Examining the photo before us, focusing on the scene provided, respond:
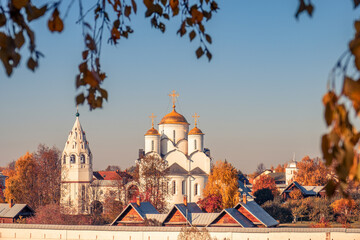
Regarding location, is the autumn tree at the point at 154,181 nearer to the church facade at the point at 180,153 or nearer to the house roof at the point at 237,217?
the church facade at the point at 180,153

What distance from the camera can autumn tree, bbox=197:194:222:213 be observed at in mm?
45688

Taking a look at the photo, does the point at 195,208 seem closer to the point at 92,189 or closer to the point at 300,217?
the point at 300,217

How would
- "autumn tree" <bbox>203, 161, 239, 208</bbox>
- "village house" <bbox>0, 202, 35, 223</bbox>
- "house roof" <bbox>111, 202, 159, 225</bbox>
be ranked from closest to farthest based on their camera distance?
1. "house roof" <bbox>111, 202, 159, 225</bbox>
2. "village house" <bbox>0, 202, 35, 223</bbox>
3. "autumn tree" <bbox>203, 161, 239, 208</bbox>

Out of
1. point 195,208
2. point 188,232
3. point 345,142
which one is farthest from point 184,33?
point 195,208

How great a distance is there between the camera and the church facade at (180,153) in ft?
176

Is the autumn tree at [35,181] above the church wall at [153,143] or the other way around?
the other way around

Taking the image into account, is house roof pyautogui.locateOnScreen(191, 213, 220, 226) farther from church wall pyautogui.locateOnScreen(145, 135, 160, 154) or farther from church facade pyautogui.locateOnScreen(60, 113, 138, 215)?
church wall pyautogui.locateOnScreen(145, 135, 160, 154)

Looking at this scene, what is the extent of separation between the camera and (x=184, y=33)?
4.88 meters

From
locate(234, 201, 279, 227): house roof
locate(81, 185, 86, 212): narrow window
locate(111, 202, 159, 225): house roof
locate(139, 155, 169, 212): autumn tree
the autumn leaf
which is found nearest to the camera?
the autumn leaf

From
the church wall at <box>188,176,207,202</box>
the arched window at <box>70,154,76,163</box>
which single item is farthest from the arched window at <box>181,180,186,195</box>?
the arched window at <box>70,154,76,163</box>

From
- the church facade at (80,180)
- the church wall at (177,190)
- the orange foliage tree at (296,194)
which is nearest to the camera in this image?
the church wall at (177,190)

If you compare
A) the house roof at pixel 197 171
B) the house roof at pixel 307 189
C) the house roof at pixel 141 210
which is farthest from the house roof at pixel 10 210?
the house roof at pixel 307 189

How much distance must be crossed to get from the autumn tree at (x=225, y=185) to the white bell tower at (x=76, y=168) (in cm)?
1320

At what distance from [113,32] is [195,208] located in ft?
115
